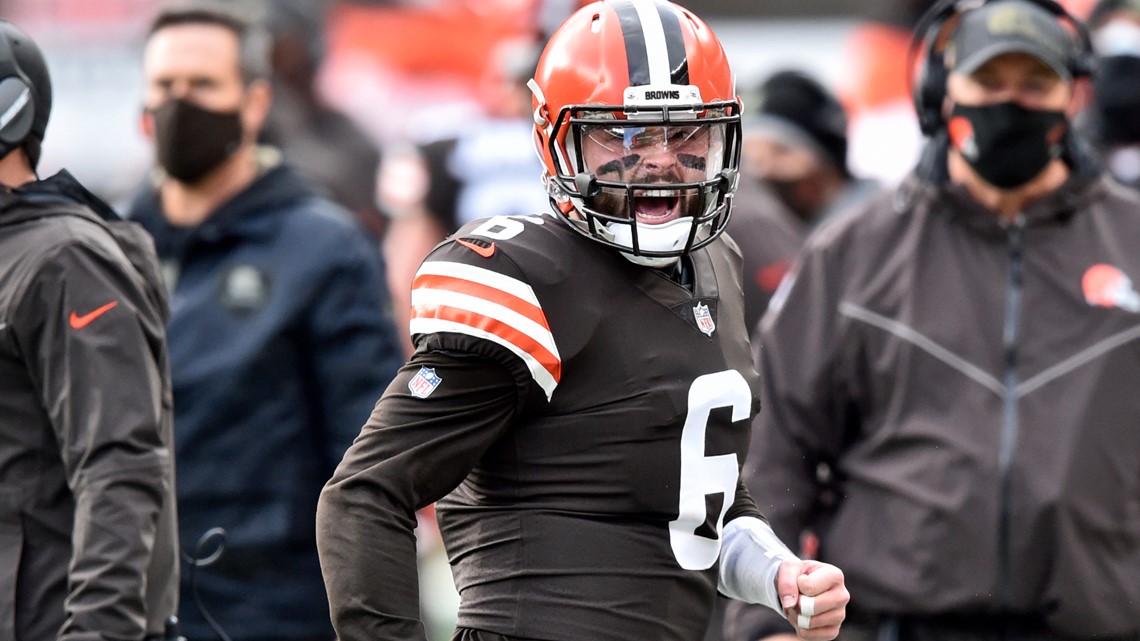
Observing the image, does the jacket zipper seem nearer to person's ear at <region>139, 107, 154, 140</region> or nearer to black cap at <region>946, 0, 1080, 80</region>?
black cap at <region>946, 0, 1080, 80</region>

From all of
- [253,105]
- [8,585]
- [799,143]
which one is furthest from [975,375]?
[799,143]

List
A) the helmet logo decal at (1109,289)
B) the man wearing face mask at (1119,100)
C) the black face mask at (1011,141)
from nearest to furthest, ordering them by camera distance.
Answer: the helmet logo decal at (1109,289), the black face mask at (1011,141), the man wearing face mask at (1119,100)

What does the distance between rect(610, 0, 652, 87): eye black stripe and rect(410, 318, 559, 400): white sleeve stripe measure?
1.78 ft

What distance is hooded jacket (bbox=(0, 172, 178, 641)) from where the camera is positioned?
156 inches

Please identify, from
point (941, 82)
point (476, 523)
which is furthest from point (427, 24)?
point (476, 523)

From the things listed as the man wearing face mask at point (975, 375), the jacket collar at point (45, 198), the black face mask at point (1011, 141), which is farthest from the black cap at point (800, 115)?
the jacket collar at point (45, 198)

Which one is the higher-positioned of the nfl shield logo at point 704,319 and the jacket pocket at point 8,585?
the nfl shield logo at point 704,319

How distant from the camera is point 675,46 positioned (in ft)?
11.9

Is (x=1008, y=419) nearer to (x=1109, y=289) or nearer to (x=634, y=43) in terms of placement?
(x=1109, y=289)

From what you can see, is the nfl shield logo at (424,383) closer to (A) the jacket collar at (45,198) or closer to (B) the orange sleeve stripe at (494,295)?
(B) the orange sleeve stripe at (494,295)

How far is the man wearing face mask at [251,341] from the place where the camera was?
5.61m

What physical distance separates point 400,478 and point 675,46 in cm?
93

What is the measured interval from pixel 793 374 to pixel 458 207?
11.6 ft

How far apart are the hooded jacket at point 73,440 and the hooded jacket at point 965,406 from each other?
1730 mm
